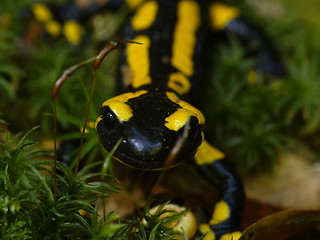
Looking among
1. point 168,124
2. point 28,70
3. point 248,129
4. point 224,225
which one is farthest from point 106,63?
point 224,225

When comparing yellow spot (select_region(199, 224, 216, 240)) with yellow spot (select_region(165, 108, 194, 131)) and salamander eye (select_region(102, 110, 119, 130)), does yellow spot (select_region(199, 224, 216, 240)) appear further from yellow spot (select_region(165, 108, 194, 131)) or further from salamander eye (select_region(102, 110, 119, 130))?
salamander eye (select_region(102, 110, 119, 130))

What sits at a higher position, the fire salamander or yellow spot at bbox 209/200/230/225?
the fire salamander

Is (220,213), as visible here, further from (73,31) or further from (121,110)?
(73,31)

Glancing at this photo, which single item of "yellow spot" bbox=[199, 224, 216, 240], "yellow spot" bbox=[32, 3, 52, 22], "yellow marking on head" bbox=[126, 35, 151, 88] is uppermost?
"yellow spot" bbox=[32, 3, 52, 22]

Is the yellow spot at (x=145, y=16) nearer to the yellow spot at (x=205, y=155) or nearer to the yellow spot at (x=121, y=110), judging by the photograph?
the yellow spot at (x=205, y=155)

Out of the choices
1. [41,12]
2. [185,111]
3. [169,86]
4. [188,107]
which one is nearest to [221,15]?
[169,86]

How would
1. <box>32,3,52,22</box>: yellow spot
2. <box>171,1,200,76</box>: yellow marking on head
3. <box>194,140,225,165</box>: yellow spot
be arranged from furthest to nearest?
<box>32,3,52,22</box>: yellow spot → <box>171,1,200,76</box>: yellow marking on head → <box>194,140,225,165</box>: yellow spot

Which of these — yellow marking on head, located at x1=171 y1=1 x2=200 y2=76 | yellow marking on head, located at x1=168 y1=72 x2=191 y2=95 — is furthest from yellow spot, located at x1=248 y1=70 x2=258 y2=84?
yellow marking on head, located at x1=168 y1=72 x2=191 y2=95

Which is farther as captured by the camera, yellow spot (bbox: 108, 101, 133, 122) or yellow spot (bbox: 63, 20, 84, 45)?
yellow spot (bbox: 63, 20, 84, 45)
